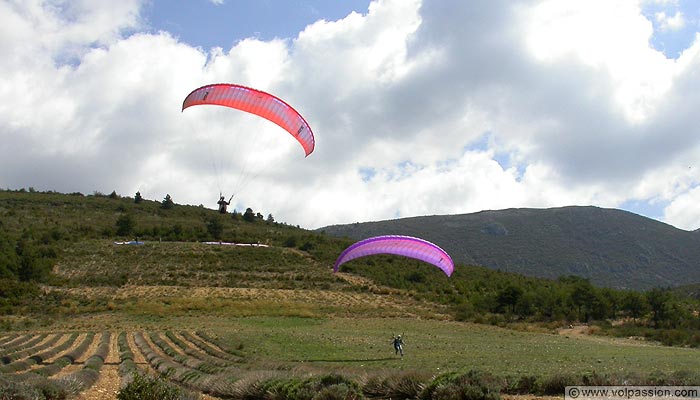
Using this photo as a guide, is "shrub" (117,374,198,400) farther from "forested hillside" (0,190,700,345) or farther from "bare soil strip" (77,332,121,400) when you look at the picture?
"forested hillside" (0,190,700,345)

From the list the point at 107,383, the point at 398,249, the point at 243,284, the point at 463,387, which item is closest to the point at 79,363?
the point at 107,383

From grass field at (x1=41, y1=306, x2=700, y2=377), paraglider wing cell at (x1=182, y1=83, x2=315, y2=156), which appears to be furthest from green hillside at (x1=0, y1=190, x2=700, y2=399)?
paraglider wing cell at (x1=182, y1=83, x2=315, y2=156)

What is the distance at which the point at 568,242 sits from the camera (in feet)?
406

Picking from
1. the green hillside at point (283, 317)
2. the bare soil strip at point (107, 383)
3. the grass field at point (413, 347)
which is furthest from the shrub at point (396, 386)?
the bare soil strip at point (107, 383)

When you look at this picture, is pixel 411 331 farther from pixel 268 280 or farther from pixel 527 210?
pixel 527 210

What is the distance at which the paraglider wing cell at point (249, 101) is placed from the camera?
23672mm

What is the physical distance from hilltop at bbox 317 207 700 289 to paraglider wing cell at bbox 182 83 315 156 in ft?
297

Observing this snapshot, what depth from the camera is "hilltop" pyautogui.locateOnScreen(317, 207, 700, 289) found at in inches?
4341

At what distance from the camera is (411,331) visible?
131 feet

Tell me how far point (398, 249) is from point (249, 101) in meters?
8.31

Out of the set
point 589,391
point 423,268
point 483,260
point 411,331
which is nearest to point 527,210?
point 483,260

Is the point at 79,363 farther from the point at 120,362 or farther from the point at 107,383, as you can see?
the point at 107,383

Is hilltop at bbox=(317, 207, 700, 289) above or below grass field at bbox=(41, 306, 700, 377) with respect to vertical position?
above

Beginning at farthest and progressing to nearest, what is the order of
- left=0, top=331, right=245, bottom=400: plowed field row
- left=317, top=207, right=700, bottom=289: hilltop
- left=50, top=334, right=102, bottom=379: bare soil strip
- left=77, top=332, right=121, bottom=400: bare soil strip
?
left=317, top=207, right=700, bottom=289: hilltop
left=50, top=334, right=102, bottom=379: bare soil strip
left=0, top=331, right=245, bottom=400: plowed field row
left=77, top=332, right=121, bottom=400: bare soil strip
